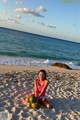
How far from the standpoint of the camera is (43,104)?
7.49 m

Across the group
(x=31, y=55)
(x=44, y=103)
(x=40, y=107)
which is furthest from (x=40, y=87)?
(x=31, y=55)

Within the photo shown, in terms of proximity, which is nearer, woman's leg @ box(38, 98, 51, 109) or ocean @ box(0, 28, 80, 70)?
woman's leg @ box(38, 98, 51, 109)

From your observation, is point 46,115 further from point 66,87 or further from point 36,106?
point 66,87

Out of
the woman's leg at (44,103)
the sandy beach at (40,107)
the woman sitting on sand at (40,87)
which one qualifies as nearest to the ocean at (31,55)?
the sandy beach at (40,107)

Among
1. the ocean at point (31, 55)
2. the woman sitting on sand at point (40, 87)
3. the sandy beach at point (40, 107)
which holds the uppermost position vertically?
the woman sitting on sand at point (40, 87)

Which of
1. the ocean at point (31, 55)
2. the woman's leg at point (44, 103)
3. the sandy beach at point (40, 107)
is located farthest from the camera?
the ocean at point (31, 55)

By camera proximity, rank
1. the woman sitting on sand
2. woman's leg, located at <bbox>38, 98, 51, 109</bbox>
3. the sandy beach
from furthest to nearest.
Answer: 1. the woman sitting on sand
2. woman's leg, located at <bbox>38, 98, 51, 109</bbox>
3. the sandy beach

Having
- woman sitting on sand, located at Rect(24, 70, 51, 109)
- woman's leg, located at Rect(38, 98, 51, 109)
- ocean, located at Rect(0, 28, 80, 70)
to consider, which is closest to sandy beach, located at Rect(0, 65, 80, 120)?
woman's leg, located at Rect(38, 98, 51, 109)

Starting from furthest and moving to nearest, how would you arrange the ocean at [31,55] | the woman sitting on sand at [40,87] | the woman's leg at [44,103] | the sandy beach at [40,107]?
the ocean at [31,55] < the woman sitting on sand at [40,87] < the woman's leg at [44,103] < the sandy beach at [40,107]

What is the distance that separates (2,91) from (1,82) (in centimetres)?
127

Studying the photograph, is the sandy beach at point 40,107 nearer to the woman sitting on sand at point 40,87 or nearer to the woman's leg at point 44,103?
the woman's leg at point 44,103

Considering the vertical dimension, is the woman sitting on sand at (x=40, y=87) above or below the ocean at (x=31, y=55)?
above

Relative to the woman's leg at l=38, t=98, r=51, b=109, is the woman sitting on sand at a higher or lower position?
higher

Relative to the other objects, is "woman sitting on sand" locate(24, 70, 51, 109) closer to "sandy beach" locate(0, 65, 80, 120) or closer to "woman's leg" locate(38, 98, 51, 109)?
"woman's leg" locate(38, 98, 51, 109)
